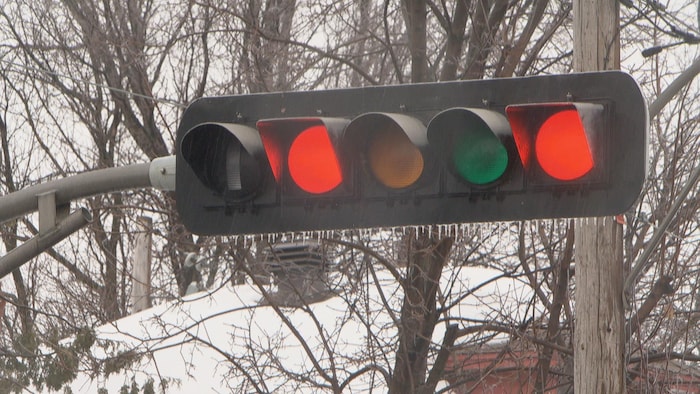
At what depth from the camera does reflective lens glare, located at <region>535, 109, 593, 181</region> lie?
Result: 2.86 metres

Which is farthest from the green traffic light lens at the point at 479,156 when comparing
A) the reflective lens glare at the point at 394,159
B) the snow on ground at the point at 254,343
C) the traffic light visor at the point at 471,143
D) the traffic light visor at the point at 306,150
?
the snow on ground at the point at 254,343

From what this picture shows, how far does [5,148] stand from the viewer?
26.5m

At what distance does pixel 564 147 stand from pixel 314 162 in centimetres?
64

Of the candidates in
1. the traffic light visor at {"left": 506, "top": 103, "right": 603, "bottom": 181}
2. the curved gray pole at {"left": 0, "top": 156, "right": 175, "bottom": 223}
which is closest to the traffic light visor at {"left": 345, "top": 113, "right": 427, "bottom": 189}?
the traffic light visor at {"left": 506, "top": 103, "right": 603, "bottom": 181}

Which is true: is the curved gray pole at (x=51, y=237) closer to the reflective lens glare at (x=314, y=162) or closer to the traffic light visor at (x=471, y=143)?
the reflective lens glare at (x=314, y=162)

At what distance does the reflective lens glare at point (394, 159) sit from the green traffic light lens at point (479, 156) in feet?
0.34


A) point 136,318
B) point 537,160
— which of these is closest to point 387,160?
point 537,160

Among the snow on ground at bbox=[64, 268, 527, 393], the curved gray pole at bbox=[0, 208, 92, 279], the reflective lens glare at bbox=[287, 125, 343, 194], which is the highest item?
the snow on ground at bbox=[64, 268, 527, 393]

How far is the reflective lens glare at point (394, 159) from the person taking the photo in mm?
2984

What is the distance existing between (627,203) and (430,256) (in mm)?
9410

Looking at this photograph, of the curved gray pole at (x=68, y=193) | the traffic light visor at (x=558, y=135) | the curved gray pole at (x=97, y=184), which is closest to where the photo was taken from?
the traffic light visor at (x=558, y=135)

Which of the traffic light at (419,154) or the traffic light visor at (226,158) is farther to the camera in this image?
the traffic light visor at (226,158)

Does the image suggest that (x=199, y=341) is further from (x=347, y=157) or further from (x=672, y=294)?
(x=347, y=157)

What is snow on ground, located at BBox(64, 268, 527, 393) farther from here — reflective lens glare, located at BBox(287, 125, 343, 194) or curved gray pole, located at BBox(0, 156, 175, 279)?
reflective lens glare, located at BBox(287, 125, 343, 194)
